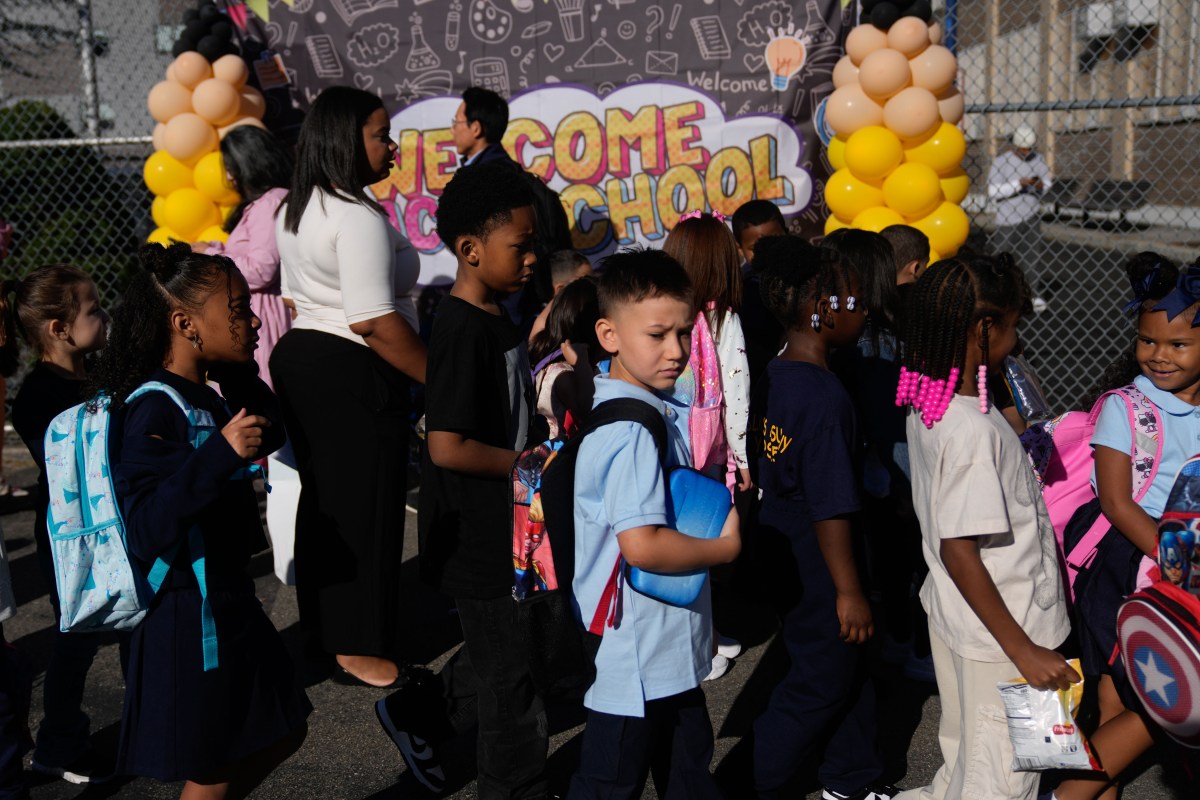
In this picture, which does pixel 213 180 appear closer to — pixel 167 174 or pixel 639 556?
pixel 167 174

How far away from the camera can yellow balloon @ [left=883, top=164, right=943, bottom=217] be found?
5758 mm

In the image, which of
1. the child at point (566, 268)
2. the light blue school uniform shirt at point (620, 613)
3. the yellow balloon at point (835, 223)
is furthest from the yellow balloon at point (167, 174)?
the light blue school uniform shirt at point (620, 613)

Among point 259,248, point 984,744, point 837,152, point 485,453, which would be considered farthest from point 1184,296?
point 259,248

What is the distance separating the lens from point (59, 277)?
140 inches

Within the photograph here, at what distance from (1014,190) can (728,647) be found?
837 cm

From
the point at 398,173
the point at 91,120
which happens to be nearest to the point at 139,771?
the point at 398,173

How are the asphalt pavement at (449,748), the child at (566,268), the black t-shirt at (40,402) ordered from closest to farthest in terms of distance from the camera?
the asphalt pavement at (449,748)
the black t-shirt at (40,402)
the child at (566,268)

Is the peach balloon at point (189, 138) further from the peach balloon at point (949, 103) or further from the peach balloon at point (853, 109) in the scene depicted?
the peach balloon at point (949, 103)

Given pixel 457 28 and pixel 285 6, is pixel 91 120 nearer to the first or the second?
pixel 285 6

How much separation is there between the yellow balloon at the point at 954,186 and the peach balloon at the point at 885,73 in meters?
0.55

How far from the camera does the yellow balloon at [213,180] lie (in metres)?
6.42

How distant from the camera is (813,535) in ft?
10.0

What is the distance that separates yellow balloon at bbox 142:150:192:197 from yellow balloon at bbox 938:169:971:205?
4.36 meters

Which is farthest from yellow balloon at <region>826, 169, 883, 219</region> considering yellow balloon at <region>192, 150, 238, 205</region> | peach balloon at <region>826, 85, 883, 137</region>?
yellow balloon at <region>192, 150, 238, 205</region>
